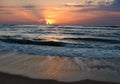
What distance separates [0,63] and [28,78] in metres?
2.59

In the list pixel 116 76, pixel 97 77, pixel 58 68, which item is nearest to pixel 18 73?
pixel 58 68

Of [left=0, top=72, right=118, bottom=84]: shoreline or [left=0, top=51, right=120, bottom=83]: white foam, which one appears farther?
[left=0, top=51, right=120, bottom=83]: white foam

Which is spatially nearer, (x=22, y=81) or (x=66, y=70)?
(x=22, y=81)

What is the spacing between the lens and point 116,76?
7109 mm

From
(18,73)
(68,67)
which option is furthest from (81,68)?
(18,73)

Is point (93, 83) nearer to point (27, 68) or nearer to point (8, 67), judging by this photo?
point (27, 68)

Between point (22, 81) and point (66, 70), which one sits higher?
point (22, 81)

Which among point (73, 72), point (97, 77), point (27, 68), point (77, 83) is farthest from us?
point (27, 68)

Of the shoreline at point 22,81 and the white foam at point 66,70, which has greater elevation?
the shoreline at point 22,81

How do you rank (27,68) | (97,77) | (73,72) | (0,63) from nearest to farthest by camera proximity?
1. (97,77)
2. (73,72)
3. (27,68)
4. (0,63)

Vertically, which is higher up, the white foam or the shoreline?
the shoreline

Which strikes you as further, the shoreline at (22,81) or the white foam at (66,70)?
the white foam at (66,70)

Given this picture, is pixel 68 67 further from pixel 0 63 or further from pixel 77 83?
pixel 0 63

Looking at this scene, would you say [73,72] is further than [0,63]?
No
